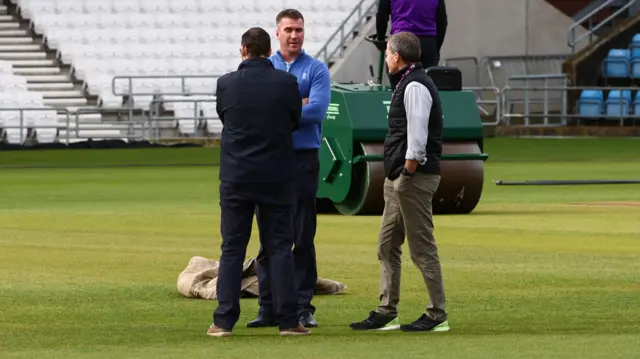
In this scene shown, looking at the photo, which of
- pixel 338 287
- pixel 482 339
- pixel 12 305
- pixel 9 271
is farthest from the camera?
pixel 9 271

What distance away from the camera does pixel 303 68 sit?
32.3 feet

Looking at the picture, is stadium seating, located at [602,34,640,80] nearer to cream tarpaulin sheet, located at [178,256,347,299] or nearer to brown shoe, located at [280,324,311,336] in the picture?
cream tarpaulin sheet, located at [178,256,347,299]

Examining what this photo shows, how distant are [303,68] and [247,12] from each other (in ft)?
108

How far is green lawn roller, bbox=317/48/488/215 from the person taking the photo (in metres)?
16.8

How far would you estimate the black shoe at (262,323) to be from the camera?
956 cm

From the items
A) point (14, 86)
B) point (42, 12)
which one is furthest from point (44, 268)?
point (42, 12)

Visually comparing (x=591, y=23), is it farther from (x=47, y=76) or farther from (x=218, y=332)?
(x=218, y=332)

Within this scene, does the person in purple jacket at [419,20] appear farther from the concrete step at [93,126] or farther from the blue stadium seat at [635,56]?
the blue stadium seat at [635,56]

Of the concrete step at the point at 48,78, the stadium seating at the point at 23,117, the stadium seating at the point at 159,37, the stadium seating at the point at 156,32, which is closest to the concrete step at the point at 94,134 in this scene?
the stadium seating at the point at 23,117

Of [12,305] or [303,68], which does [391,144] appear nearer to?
[303,68]

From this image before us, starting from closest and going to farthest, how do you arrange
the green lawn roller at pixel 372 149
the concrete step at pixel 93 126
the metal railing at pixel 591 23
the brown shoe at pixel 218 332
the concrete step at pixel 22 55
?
the brown shoe at pixel 218 332, the green lawn roller at pixel 372 149, the concrete step at pixel 93 126, the metal railing at pixel 591 23, the concrete step at pixel 22 55

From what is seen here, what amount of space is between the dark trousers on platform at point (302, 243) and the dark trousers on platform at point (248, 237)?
1.40 feet

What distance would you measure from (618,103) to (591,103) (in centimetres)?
68

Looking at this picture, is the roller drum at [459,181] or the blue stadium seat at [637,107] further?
the blue stadium seat at [637,107]
